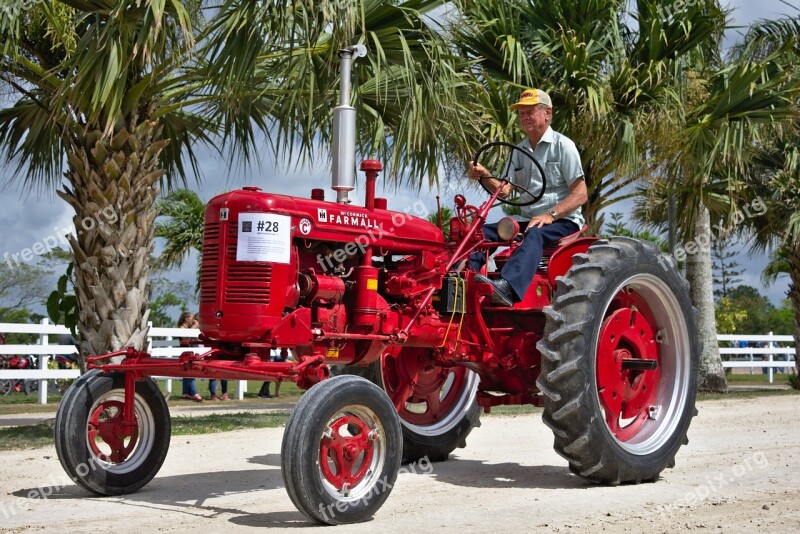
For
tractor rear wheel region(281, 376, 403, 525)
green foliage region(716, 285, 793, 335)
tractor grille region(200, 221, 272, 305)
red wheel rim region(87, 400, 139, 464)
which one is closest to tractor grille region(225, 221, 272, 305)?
tractor grille region(200, 221, 272, 305)

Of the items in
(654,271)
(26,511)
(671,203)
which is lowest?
(26,511)

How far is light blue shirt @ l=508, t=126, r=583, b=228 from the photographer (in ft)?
22.1

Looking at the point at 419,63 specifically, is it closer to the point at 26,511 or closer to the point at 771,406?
the point at 26,511

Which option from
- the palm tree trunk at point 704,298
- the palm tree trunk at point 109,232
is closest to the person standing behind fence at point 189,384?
the palm tree trunk at point 109,232

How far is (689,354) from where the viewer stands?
22.9 ft

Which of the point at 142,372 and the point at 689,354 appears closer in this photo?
the point at 142,372

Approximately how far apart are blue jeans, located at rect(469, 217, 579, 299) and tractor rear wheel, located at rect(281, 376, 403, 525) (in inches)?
55.7

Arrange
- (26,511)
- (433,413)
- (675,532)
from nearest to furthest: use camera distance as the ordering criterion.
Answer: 1. (675,532)
2. (26,511)
3. (433,413)

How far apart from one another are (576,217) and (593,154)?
6.10 m

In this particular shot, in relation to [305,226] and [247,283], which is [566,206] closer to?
[305,226]

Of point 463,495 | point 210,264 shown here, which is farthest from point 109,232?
point 463,495

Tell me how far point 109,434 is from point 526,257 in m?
2.77

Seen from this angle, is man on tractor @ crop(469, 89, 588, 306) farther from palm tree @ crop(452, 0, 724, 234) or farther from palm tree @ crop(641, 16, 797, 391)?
palm tree @ crop(641, 16, 797, 391)

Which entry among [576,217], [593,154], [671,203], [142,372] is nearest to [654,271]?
[576,217]
